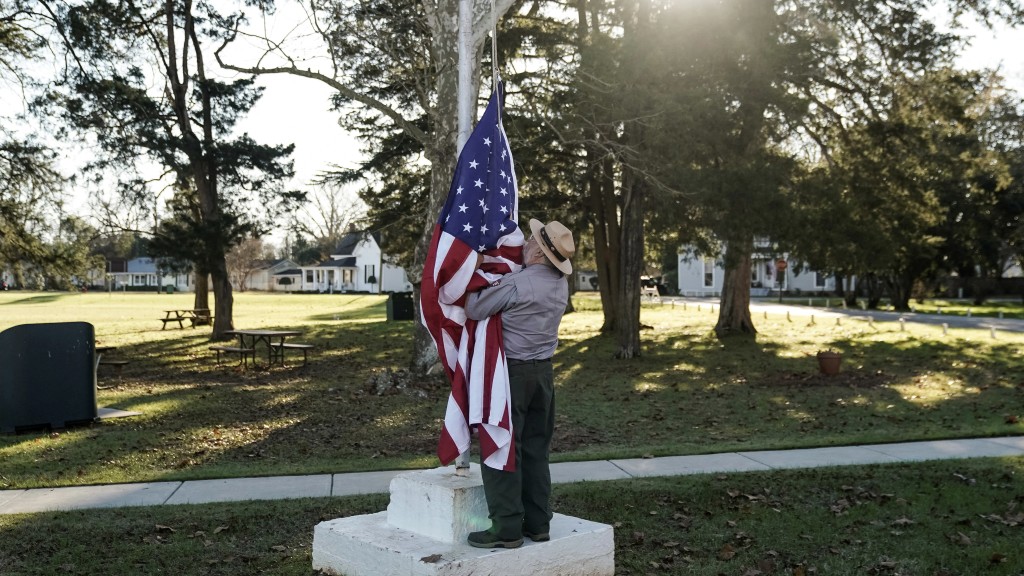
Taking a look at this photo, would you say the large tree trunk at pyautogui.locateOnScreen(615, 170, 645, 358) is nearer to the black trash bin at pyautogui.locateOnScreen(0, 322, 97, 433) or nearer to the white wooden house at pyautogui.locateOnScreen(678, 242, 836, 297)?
the black trash bin at pyautogui.locateOnScreen(0, 322, 97, 433)

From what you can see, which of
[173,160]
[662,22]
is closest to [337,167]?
[173,160]

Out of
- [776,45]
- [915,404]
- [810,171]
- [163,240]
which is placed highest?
[776,45]

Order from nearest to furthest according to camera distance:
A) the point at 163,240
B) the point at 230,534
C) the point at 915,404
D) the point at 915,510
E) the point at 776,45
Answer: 1. the point at 230,534
2. the point at 915,510
3. the point at 915,404
4. the point at 776,45
5. the point at 163,240

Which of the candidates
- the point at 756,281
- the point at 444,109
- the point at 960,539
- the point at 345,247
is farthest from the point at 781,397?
the point at 345,247

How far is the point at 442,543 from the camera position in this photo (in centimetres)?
577

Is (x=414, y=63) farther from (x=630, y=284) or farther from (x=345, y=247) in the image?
(x=345, y=247)

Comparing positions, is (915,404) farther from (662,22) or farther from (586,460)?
(662,22)

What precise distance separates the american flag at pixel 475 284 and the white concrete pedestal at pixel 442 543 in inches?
12.7

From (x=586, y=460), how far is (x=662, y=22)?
505 inches

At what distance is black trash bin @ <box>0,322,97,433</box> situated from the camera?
38.6 feet

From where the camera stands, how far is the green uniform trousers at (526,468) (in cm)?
549

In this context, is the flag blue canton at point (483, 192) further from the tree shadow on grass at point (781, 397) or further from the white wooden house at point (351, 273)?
the white wooden house at point (351, 273)

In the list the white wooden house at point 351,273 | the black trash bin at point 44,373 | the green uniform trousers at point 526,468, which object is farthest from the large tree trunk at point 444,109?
the white wooden house at point 351,273

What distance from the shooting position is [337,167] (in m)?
26.1
